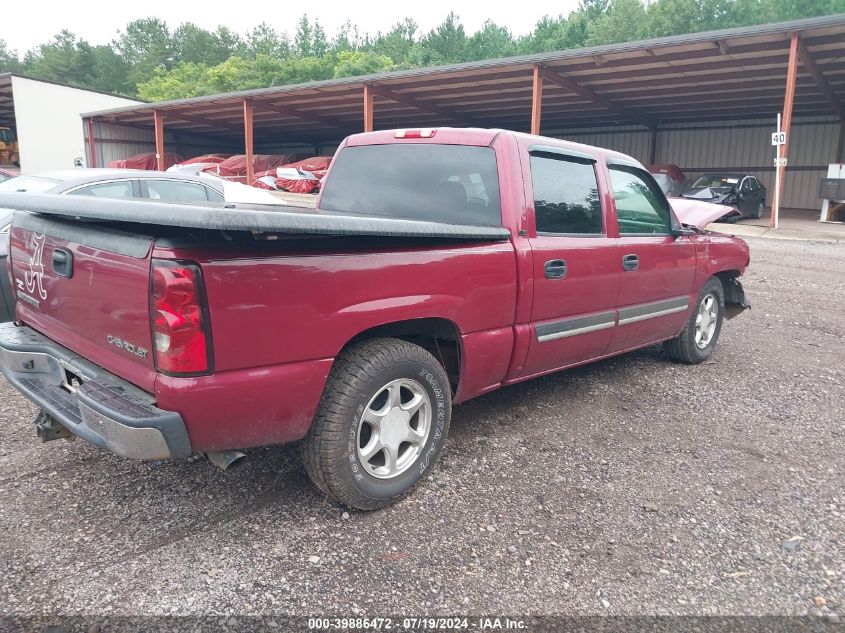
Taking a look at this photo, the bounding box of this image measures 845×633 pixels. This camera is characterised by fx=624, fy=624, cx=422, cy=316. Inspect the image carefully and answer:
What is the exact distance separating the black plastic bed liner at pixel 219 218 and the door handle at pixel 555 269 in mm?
778

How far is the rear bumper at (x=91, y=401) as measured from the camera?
89.6 inches

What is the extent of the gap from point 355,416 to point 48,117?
35463 millimetres

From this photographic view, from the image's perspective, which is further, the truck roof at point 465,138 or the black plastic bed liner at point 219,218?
the truck roof at point 465,138

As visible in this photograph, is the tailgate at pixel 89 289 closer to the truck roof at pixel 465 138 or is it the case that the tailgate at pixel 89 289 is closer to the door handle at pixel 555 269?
the truck roof at pixel 465 138

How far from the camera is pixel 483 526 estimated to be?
2.87 m

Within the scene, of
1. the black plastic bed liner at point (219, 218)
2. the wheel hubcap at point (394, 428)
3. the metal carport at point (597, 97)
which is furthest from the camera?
the metal carport at point (597, 97)

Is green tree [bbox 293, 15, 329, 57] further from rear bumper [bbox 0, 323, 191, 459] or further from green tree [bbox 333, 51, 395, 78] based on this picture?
rear bumper [bbox 0, 323, 191, 459]

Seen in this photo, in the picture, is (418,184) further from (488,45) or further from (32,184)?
(488,45)

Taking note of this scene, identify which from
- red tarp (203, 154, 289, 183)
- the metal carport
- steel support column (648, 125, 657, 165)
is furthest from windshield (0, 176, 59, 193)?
steel support column (648, 125, 657, 165)

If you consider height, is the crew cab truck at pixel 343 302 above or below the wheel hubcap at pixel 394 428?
above

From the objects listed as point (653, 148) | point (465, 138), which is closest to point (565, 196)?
point (465, 138)

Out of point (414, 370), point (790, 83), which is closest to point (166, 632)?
point (414, 370)

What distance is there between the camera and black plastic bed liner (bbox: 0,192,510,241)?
203cm

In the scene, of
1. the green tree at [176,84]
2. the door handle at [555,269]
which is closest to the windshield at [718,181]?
the door handle at [555,269]
